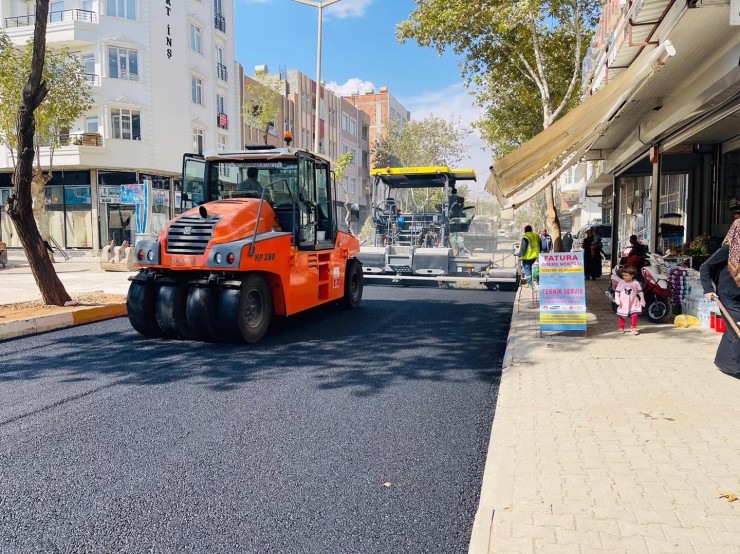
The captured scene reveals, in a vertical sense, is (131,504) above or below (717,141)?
below

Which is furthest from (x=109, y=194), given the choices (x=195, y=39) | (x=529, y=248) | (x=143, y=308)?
(x=143, y=308)

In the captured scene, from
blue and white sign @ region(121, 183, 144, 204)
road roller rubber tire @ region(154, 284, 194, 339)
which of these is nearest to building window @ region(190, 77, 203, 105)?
blue and white sign @ region(121, 183, 144, 204)

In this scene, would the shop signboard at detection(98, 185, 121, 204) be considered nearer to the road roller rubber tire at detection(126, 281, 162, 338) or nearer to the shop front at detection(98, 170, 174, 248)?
the shop front at detection(98, 170, 174, 248)

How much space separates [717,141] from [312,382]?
439 inches

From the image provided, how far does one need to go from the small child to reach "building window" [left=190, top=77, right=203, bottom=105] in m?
30.1

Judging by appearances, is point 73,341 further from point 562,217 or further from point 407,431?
point 562,217

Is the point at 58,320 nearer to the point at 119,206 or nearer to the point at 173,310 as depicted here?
the point at 173,310

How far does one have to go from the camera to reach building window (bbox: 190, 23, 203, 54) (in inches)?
1331

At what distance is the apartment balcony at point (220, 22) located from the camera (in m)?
36.0

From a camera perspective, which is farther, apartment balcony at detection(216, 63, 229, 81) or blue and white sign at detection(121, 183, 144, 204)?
apartment balcony at detection(216, 63, 229, 81)

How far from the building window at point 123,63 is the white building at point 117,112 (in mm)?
46

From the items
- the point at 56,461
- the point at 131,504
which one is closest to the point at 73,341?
the point at 56,461

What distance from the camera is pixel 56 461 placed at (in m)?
4.11

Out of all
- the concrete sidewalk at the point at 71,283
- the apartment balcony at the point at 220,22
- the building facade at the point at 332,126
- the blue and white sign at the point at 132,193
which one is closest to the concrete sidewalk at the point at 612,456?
the concrete sidewalk at the point at 71,283
